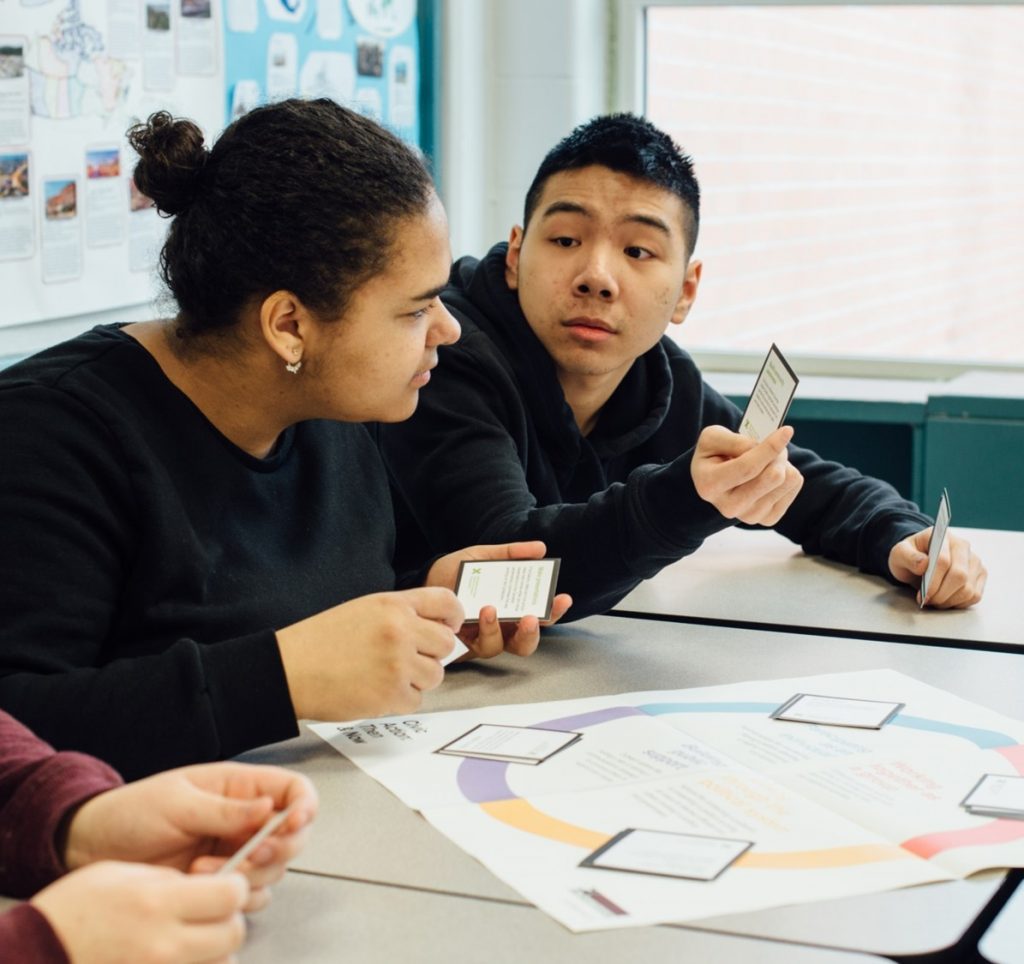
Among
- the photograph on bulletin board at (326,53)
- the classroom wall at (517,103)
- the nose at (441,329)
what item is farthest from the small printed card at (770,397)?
the classroom wall at (517,103)

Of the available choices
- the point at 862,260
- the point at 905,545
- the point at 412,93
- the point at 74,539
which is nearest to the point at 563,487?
the point at 905,545

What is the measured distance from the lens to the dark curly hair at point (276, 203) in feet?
4.59

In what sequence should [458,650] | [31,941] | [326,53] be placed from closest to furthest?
1. [31,941]
2. [458,650]
3. [326,53]

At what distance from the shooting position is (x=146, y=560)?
1.34 meters

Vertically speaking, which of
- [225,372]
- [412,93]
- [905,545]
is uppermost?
[412,93]

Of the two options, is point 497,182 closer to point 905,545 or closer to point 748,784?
point 905,545

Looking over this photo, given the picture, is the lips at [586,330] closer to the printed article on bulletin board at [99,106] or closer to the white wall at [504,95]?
the printed article on bulletin board at [99,106]

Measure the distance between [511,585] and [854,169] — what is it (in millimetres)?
2446

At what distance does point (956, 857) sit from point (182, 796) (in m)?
0.55

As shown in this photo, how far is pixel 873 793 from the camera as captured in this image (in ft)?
3.86

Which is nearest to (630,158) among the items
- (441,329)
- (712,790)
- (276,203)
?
(441,329)

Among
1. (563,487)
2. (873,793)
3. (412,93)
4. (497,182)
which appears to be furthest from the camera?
(497,182)

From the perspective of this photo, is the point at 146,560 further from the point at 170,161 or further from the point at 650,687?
the point at 650,687

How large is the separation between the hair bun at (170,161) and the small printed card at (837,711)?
0.77 metres
